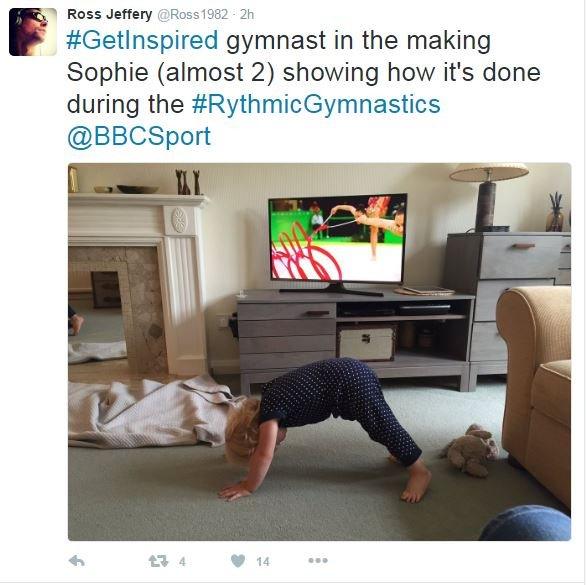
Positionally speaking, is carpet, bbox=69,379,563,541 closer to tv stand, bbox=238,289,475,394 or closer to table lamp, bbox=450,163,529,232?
tv stand, bbox=238,289,475,394

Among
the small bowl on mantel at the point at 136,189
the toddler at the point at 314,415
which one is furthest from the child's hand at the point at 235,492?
the small bowl on mantel at the point at 136,189

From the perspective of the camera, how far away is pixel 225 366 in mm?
1875

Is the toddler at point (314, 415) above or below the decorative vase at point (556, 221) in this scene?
below

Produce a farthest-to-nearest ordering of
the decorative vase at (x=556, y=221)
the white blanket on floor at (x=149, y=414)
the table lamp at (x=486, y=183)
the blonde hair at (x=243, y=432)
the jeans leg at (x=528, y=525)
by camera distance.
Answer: the decorative vase at (x=556, y=221), the table lamp at (x=486, y=183), the white blanket on floor at (x=149, y=414), the blonde hair at (x=243, y=432), the jeans leg at (x=528, y=525)

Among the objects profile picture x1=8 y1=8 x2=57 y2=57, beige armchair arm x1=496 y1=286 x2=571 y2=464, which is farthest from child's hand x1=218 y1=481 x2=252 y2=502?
profile picture x1=8 y1=8 x2=57 y2=57

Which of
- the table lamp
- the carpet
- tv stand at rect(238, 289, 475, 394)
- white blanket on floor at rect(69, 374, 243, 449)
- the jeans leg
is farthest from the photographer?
the table lamp

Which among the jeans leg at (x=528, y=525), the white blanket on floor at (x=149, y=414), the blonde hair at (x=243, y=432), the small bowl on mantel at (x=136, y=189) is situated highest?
the small bowl on mantel at (x=136, y=189)

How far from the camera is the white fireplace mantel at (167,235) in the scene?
60.6 inches

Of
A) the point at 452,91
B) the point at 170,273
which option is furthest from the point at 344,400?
the point at 170,273

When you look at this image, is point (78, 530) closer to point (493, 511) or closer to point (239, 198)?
point (493, 511)

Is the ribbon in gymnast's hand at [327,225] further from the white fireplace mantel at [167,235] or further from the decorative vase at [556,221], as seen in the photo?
the decorative vase at [556,221]

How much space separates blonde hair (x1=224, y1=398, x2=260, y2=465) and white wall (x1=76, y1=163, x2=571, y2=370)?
92cm

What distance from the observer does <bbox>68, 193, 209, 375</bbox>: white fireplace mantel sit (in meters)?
1.54

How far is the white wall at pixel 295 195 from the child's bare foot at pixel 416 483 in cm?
114
